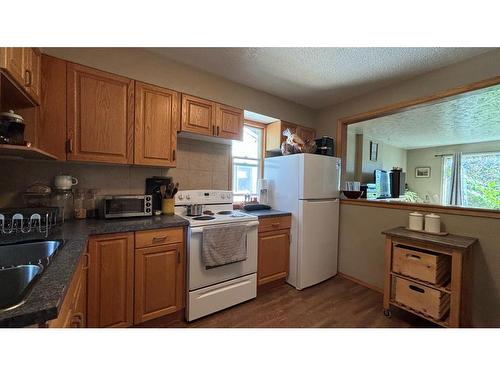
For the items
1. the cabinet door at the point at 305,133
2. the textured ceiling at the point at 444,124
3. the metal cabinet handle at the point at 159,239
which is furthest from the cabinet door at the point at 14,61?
the textured ceiling at the point at 444,124

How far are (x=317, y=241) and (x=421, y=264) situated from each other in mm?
968

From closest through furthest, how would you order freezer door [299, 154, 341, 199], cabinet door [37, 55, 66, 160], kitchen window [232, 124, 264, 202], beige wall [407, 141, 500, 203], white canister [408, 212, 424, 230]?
cabinet door [37, 55, 66, 160], white canister [408, 212, 424, 230], freezer door [299, 154, 341, 199], kitchen window [232, 124, 264, 202], beige wall [407, 141, 500, 203]

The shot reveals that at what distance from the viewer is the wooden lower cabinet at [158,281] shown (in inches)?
61.6

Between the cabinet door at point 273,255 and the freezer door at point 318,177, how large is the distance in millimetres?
522

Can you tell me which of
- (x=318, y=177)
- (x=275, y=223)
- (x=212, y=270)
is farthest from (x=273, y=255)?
(x=318, y=177)

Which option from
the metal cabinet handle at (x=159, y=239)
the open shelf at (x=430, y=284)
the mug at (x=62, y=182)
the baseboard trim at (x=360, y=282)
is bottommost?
the baseboard trim at (x=360, y=282)

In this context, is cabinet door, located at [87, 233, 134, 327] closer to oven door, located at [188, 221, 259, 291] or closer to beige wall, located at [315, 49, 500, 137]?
oven door, located at [188, 221, 259, 291]

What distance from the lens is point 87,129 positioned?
1.58 meters

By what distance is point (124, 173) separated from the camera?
1940mm

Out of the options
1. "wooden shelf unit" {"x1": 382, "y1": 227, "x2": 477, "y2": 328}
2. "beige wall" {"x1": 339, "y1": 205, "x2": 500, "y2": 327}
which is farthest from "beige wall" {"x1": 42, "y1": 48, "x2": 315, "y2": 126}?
"wooden shelf unit" {"x1": 382, "y1": 227, "x2": 477, "y2": 328}

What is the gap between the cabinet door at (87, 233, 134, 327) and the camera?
4.58 ft

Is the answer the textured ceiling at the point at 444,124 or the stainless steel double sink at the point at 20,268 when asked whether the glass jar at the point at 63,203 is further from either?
the textured ceiling at the point at 444,124

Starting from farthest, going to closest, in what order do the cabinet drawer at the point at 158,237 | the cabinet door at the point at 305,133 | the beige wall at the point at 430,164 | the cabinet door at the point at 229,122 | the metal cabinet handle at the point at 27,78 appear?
the beige wall at the point at 430,164, the cabinet door at the point at 305,133, the cabinet door at the point at 229,122, the cabinet drawer at the point at 158,237, the metal cabinet handle at the point at 27,78

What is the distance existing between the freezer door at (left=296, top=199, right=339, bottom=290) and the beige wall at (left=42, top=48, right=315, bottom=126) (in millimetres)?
1313
